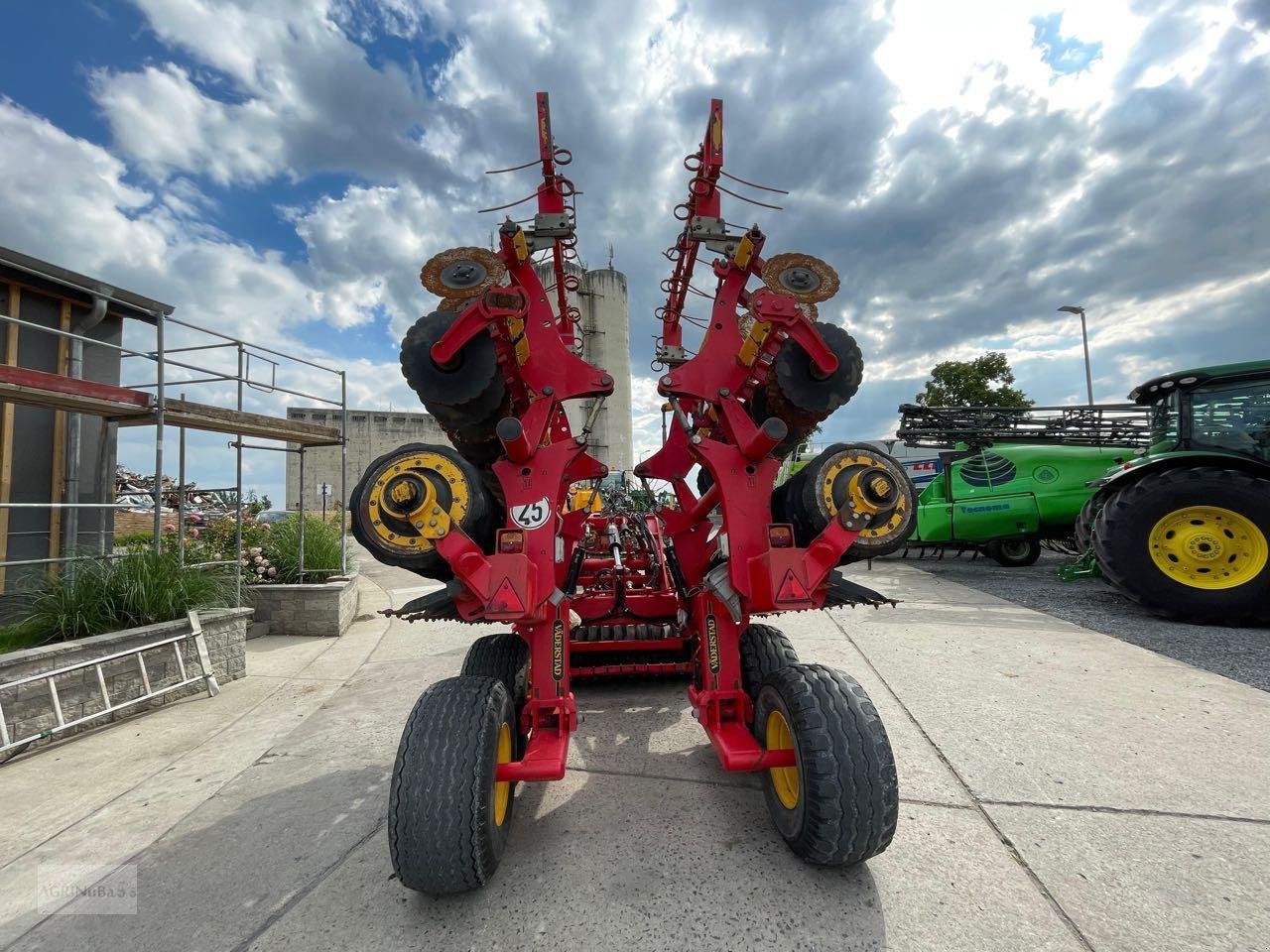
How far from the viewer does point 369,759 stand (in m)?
3.28

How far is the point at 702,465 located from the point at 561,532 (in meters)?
0.94

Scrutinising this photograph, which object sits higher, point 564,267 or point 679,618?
point 564,267

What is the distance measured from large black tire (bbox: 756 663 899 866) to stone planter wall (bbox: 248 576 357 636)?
6.02 m

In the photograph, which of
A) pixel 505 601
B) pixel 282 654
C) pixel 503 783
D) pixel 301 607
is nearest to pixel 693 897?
pixel 503 783

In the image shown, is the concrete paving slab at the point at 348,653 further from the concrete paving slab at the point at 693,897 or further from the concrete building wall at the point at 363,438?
the concrete building wall at the point at 363,438

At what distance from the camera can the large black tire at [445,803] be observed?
1860 mm

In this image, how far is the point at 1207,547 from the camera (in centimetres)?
576

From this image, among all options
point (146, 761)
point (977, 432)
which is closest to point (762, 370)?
point (146, 761)

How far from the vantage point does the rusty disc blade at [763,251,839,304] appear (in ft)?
8.41

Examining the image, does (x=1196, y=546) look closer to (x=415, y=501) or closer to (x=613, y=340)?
(x=415, y=501)

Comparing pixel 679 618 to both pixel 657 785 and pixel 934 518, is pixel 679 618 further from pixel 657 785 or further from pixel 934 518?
pixel 934 518

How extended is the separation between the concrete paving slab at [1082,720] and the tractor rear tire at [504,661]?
2.38 m

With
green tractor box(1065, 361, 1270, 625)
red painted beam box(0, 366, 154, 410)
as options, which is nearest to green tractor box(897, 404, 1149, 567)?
green tractor box(1065, 361, 1270, 625)

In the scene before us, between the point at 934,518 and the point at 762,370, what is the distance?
28.0ft
